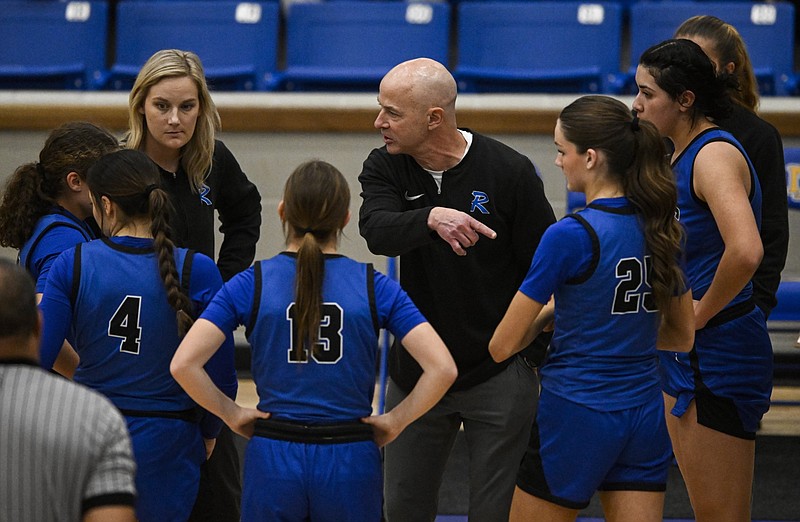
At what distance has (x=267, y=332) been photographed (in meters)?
2.22

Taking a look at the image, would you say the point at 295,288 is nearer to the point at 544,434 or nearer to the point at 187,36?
the point at 544,434

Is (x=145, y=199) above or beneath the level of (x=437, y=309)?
above

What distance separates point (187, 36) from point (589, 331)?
4.35m

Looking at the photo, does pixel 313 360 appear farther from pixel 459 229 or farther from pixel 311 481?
pixel 459 229

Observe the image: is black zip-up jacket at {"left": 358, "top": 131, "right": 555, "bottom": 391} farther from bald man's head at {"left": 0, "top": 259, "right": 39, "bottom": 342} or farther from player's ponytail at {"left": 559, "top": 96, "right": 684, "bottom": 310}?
bald man's head at {"left": 0, "top": 259, "right": 39, "bottom": 342}

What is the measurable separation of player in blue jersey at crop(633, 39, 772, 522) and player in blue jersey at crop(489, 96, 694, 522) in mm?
259

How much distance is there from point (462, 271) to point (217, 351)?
2.42ft

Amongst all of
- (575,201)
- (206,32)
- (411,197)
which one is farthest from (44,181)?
(206,32)

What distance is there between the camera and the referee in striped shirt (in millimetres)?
1584

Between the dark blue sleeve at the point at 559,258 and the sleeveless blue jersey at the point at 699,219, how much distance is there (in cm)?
50

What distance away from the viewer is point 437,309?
2814mm

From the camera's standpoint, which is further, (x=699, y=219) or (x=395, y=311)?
(x=699, y=219)

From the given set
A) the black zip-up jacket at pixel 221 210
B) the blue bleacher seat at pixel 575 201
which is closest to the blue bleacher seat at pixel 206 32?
the blue bleacher seat at pixel 575 201

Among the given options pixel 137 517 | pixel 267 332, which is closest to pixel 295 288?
pixel 267 332
